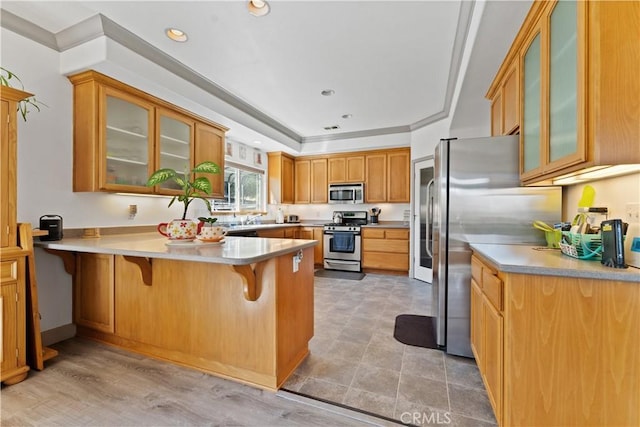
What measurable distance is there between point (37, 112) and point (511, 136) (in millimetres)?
3778

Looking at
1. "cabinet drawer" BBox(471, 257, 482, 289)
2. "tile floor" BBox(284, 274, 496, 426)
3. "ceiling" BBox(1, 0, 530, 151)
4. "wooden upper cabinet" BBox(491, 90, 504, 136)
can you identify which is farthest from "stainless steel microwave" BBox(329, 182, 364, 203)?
"cabinet drawer" BBox(471, 257, 482, 289)

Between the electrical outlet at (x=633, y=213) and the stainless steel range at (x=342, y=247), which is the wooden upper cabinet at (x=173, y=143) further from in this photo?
the electrical outlet at (x=633, y=213)

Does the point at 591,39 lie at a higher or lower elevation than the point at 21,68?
lower

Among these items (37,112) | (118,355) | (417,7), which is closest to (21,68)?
(37,112)

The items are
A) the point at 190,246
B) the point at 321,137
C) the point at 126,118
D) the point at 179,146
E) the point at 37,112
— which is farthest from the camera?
the point at 321,137

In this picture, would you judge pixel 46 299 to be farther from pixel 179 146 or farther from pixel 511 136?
pixel 511 136

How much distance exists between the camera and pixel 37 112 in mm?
2219

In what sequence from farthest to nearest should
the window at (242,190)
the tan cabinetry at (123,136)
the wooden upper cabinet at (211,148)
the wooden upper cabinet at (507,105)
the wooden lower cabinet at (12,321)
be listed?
the window at (242,190), the wooden upper cabinet at (211,148), the tan cabinetry at (123,136), the wooden upper cabinet at (507,105), the wooden lower cabinet at (12,321)

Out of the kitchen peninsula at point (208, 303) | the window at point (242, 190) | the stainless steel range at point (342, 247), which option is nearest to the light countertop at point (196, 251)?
the kitchen peninsula at point (208, 303)

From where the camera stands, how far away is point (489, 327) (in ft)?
5.14

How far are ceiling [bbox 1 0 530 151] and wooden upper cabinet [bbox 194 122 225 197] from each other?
1.54ft

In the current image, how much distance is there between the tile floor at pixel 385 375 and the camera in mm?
1574

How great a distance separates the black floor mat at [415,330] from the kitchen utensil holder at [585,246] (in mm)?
1312

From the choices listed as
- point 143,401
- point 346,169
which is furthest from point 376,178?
point 143,401
